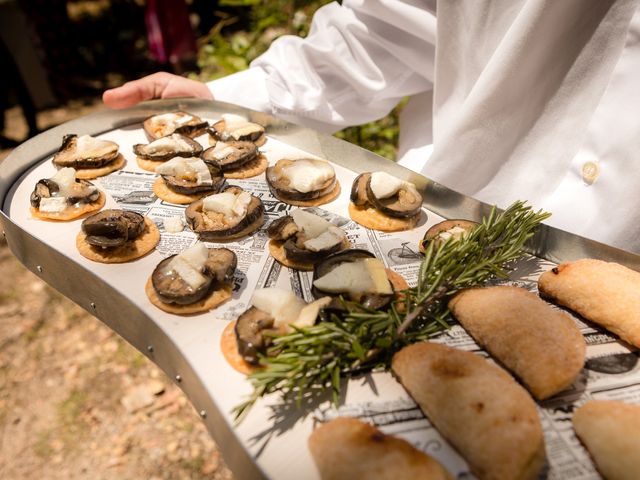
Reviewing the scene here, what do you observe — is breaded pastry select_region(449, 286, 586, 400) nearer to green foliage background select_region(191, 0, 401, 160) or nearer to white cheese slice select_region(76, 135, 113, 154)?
white cheese slice select_region(76, 135, 113, 154)

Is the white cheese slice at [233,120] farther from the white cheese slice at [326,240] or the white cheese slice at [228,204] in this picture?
the white cheese slice at [326,240]

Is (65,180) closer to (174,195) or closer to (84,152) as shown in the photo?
(84,152)

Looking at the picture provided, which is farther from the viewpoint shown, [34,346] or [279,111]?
[34,346]

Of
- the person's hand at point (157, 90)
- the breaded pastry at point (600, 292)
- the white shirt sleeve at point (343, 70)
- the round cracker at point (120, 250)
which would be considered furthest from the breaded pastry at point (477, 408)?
the person's hand at point (157, 90)

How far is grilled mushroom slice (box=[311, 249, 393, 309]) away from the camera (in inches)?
69.6

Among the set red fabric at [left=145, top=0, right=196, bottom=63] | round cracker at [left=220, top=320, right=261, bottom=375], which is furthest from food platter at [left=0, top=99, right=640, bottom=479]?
red fabric at [left=145, top=0, right=196, bottom=63]

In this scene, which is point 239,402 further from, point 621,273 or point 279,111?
point 279,111

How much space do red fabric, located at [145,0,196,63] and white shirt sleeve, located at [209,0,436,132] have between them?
18.7 ft

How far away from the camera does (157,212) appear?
251cm

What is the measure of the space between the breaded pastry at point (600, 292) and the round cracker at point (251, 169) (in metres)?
1.62

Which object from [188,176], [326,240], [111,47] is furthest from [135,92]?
[111,47]

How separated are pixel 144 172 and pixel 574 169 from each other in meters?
2.29

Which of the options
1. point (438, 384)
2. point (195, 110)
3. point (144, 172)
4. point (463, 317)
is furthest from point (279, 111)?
point (438, 384)

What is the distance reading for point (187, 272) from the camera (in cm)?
191
